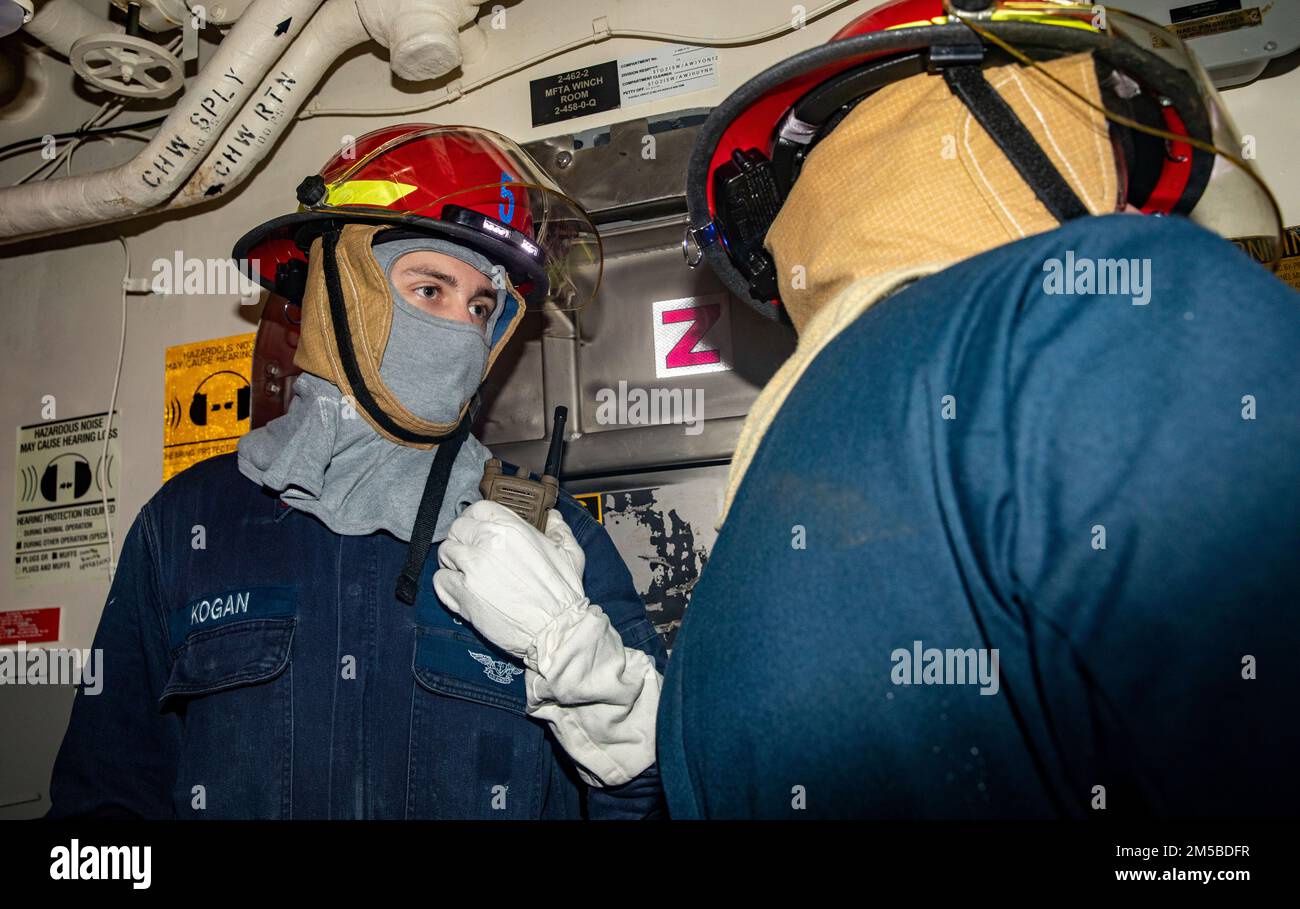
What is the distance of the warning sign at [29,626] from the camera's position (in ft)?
8.73

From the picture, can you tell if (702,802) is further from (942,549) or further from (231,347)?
(231,347)

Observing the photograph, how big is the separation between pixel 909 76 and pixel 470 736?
1283 millimetres

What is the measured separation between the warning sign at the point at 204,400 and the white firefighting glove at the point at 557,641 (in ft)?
4.26

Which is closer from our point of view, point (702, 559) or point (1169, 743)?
point (1169, 743)

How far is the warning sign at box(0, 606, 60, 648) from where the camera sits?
266 centimetres

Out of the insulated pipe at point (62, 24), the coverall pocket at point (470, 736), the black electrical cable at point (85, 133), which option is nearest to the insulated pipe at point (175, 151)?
the black electrical cable at point (85, 133)

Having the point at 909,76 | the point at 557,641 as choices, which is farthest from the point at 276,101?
the point at 909,76

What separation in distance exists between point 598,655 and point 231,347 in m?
1.74

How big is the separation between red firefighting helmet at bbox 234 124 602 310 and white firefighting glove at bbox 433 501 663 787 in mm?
627

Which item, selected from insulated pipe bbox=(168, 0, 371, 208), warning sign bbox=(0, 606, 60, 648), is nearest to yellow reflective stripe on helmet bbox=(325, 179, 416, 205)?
insulated pipe bbox=(168, 0, 371, 208)

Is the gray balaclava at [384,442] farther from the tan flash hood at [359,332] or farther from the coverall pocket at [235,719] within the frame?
the coverall pocket at [235,719]

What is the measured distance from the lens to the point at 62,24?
2508 mm
